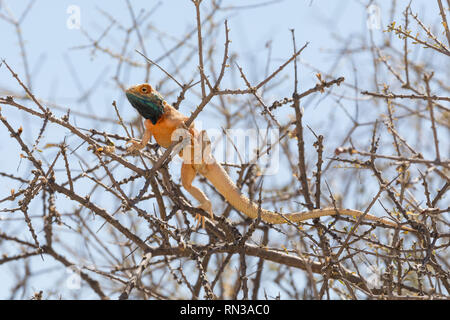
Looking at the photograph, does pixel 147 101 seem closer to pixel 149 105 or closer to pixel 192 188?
pixel 149 105

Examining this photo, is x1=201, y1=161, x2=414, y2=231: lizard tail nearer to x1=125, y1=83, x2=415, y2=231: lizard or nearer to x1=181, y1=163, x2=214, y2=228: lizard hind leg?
x1=125, y1=83, x2=415, y2=231: lizard

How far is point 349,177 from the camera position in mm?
9266

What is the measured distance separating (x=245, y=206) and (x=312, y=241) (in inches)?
54.1

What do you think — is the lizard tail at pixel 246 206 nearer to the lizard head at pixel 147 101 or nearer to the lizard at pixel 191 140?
the lizard at pixel 191 140

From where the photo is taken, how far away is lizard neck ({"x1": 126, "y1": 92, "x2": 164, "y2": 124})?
19.8 feet

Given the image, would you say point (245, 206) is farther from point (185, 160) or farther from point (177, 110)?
point (177, 110)

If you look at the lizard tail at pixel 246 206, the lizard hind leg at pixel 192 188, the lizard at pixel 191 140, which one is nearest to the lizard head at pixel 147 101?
the lizard at pixel 191 140

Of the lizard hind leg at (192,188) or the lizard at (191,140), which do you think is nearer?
the lizard at (191,140)

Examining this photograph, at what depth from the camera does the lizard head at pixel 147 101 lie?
19.8 feet

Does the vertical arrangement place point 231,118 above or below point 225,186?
above

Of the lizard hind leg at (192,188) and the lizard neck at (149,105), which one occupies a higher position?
the lizard neck at (149,105)

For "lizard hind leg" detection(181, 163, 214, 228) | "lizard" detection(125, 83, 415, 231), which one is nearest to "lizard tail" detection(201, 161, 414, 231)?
"lizard" detection(125, 83, 415, 231)

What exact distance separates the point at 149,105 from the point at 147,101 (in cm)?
5
